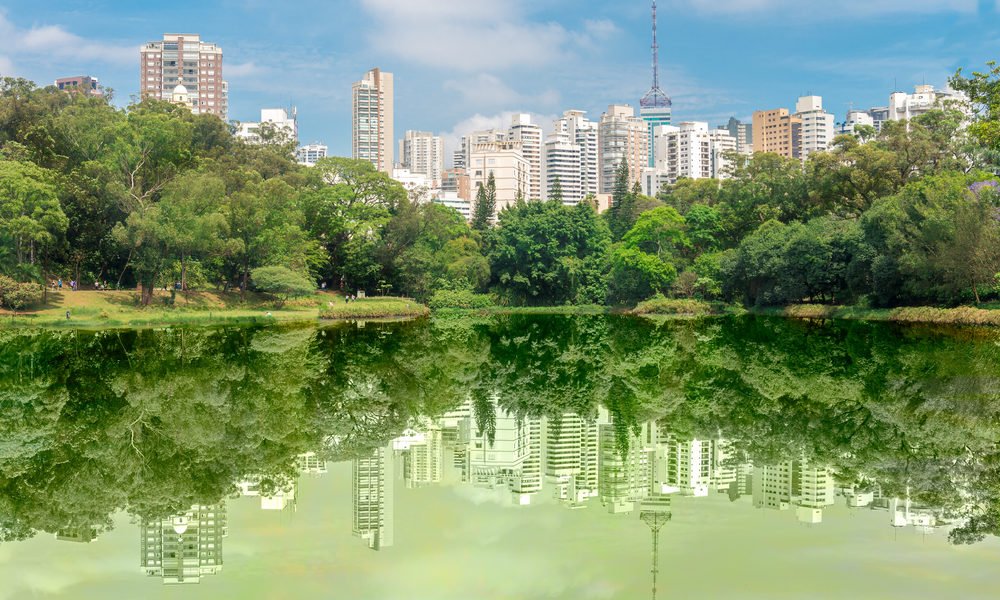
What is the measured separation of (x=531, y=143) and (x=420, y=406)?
161m

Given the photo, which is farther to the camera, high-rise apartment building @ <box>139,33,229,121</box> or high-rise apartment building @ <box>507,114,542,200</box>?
high-rise apartment building @ <box>507,114,542,200</box>

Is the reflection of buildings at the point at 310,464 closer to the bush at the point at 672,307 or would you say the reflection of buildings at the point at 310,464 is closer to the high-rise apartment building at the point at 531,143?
the bush at the point at 672,307

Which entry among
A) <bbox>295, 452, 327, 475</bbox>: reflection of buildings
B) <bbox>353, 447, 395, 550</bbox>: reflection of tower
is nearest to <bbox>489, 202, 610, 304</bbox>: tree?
<bbox>295, 452, 327, 475</bbox>: reflection of buildings

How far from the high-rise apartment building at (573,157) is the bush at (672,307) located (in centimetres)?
11016

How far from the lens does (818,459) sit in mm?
7996

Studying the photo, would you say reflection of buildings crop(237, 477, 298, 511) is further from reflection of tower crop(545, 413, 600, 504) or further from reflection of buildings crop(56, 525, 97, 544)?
reflection of tower crop(545, 413, 600, 504)

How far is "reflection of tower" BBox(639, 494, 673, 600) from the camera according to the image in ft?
18.1

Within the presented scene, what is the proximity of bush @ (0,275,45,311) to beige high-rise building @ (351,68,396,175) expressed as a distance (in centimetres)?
16182

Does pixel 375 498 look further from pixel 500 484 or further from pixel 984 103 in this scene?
pixel 984 103

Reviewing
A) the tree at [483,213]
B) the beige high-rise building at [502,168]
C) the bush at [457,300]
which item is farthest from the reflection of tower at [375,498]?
the beige high-rise building at [502,168]

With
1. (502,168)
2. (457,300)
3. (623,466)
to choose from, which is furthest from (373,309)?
(502,168)

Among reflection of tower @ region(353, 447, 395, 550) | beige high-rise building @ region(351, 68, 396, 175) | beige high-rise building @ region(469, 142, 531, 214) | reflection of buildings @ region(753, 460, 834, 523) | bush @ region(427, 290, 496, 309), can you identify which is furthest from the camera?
beige high-rise building @ region(351, 68, 396, 175)

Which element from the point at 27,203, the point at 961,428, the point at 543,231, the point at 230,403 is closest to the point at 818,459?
the point at 961,428

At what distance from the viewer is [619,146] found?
172 metres
